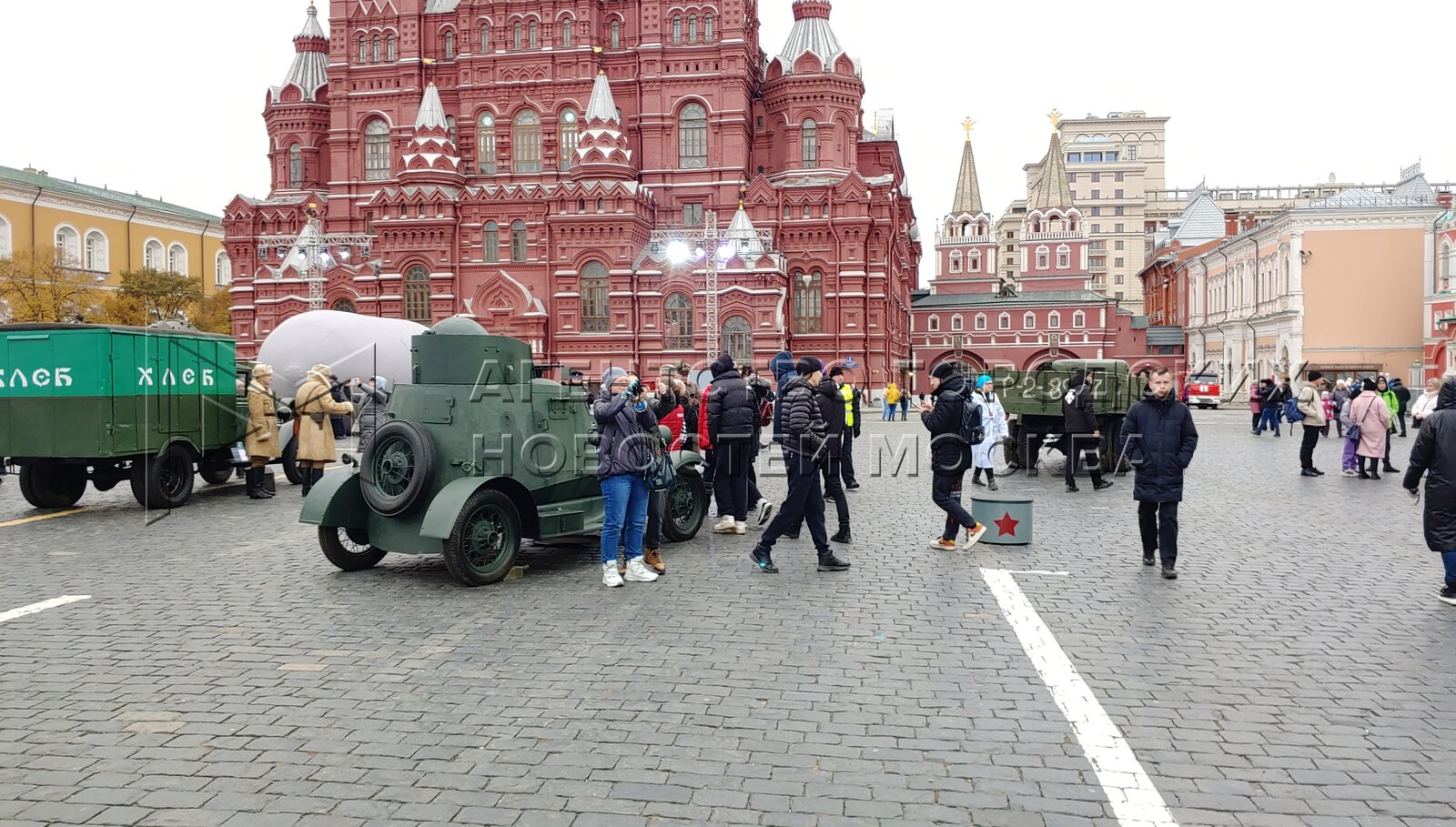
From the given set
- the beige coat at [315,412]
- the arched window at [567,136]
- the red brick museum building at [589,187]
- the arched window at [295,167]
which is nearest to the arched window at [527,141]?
the red brick museum building at [589,187]

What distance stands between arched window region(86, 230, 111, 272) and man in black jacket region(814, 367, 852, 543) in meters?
69.6

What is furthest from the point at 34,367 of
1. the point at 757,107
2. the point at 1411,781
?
the point at 757,107

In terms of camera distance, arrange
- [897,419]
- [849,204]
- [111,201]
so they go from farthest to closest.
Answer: [111,201] < [849,204] < [897,419]

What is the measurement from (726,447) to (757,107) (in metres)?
44.8

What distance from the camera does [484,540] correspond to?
26.2 feet

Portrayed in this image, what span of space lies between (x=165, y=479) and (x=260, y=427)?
1.42m

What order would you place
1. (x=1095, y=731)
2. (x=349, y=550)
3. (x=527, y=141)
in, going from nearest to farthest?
(x=1095, y=731)
(x=349, y=550)
(x=527, y=141)

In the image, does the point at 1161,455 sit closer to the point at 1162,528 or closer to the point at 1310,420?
the point at 1162,528

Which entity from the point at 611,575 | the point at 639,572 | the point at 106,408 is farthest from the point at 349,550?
the point at 106,408

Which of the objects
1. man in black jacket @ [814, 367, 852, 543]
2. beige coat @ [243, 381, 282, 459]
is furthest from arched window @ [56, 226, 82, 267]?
man in black jacket @ [814, 367, 852, 543]

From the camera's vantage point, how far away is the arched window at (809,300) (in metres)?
48.3

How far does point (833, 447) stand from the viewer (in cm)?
955

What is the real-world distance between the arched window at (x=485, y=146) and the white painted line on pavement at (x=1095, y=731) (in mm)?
48610

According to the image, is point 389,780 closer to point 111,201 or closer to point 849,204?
point 849,204
